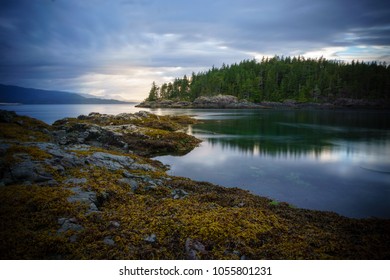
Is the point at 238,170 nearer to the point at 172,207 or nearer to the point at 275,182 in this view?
the point at 275,182

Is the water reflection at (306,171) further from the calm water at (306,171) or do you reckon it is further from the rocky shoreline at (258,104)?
the rocky shoreline at (258,104)

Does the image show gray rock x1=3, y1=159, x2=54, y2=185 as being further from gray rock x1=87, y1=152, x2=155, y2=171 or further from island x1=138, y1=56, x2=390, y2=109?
island x1=138, y1=56, x2=390, y2=109

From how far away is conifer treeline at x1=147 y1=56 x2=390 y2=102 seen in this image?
383 ft

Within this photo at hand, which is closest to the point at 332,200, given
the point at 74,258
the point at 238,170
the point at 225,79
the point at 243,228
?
the point at 238,170

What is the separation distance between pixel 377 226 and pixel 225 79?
489 ft

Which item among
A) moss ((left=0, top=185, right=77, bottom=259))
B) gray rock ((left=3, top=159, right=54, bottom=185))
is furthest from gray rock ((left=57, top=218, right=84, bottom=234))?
gray rock ((left=3, top=159, right=54, bottom=185))

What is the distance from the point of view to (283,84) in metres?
133

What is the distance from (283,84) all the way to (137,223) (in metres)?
140

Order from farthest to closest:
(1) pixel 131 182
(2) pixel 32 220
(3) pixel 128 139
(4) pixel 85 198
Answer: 1. (3) pixel 128 139
2. (1) pixel 131 182
3. (4) pixel 85 198
4. (2) pixel 32 220

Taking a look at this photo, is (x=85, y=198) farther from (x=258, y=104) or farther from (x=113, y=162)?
(x=258, y=104)

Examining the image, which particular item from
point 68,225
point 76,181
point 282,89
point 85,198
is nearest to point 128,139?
point 76,181

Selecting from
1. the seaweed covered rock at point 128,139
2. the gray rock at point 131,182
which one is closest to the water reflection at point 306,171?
the seaweed covered rock at point 128,139
